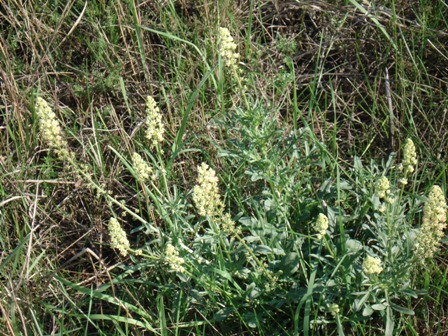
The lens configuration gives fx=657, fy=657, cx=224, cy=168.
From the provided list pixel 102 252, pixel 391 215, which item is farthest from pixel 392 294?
pixel 102 252

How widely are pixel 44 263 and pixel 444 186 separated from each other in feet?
6.56

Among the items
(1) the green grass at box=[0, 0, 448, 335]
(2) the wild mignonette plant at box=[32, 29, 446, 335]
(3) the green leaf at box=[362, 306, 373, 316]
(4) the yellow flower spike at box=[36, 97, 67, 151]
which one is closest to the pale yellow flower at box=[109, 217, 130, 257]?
(2) the wild mignonette plant at box=[32, 29, 446, 335]

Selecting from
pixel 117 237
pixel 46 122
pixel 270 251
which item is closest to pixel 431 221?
pixel 270 251

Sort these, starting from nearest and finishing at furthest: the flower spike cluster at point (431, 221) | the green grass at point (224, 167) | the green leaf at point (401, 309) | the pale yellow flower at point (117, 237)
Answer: the flower spike cluster at point (431, 221)
the pale yellow flower at point (117, 237)
the green leaf at point (401, 309)
the green grass at point (224, 167)

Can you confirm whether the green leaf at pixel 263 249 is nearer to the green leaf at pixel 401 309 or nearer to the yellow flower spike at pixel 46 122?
the green leaf at pixel 401 309

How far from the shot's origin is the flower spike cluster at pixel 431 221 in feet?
7.61

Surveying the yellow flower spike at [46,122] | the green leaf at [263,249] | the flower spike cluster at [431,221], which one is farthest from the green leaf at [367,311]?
the yellow flower spike at [46,122]

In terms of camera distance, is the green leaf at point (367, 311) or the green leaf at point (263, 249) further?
the green leaf at point (263, 249)

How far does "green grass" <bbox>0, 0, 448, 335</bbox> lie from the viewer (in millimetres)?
2820

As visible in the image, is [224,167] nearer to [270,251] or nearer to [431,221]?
[270,251]

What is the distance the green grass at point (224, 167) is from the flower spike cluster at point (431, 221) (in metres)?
0.24

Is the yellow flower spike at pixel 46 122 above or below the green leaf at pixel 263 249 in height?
above

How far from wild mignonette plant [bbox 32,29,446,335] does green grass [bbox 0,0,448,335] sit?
0.01 metres

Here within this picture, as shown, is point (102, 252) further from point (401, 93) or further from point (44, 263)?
point (401, 93)
